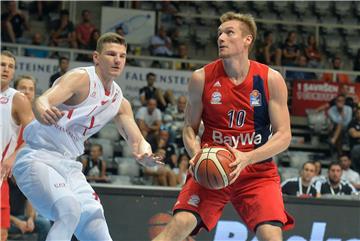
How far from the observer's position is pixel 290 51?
16844mm

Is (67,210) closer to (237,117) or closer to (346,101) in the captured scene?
(237,117)

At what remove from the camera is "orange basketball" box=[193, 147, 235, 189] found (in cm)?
577

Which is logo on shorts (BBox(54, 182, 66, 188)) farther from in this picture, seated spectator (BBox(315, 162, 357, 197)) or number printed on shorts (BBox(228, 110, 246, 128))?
seated spectator (BBox(315, 162, 357, 197))

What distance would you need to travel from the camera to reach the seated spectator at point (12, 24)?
1535 cm

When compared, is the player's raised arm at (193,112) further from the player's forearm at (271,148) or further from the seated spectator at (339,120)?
the seated spectator at (339,120)

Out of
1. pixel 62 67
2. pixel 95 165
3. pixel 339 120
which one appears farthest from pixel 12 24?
pixel 339 120

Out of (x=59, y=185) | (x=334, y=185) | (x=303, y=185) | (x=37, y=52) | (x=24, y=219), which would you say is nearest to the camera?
(x=59, y=185)

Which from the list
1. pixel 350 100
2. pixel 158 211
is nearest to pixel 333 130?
pixel 350 100

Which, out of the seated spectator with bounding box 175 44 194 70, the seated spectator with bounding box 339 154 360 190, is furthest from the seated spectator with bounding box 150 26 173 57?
the seated spectator with bounding box 339 154 360 190

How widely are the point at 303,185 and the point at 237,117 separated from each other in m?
4.70

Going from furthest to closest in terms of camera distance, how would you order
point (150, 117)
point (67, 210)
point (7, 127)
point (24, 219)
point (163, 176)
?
1. point (150, 117)
2. point (163, 176)
3. point (24, 219)
4. point (7, 127)
5. point (67, 210)

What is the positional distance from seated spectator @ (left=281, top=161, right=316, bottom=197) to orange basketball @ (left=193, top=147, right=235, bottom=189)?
184 inches

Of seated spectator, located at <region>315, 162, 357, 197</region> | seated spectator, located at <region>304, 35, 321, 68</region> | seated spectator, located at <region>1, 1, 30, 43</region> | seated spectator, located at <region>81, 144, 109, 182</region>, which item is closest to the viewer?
seated spectator, located at <region>315, 162, 357, 197</region>

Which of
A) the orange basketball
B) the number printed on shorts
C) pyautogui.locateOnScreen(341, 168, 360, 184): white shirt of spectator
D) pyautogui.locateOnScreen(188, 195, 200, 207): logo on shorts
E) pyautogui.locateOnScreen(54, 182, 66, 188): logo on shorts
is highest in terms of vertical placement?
the number printed on shorts
